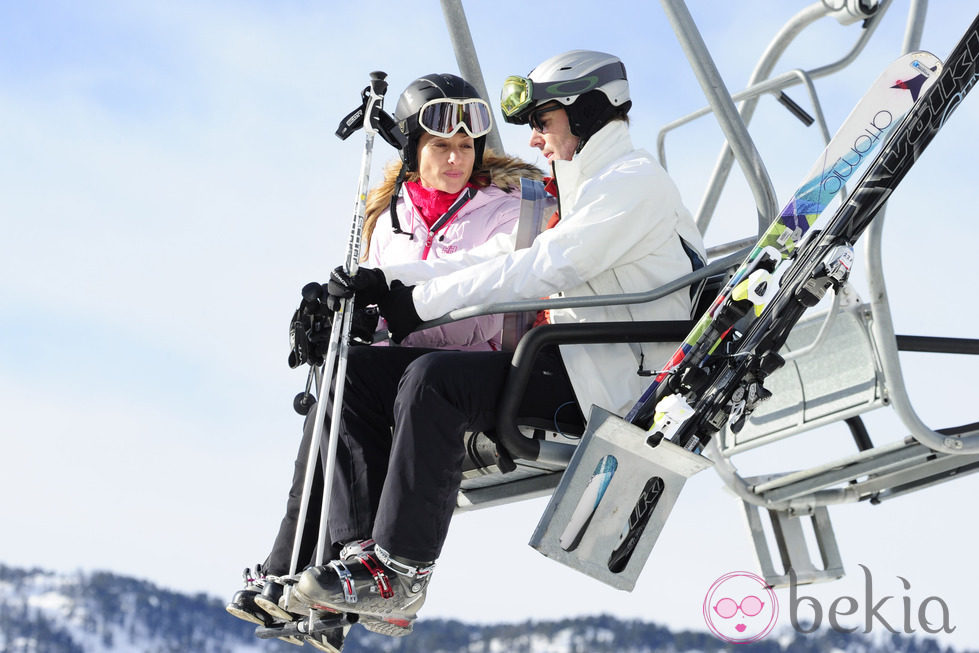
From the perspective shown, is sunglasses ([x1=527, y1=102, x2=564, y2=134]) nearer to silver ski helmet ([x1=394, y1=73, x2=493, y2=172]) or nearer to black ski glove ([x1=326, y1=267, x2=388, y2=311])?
silver ski helmet ([x1=394, y1=73, x2=493, y2=172])

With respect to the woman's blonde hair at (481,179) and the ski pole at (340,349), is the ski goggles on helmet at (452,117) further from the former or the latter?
the ski pole at (340,349)

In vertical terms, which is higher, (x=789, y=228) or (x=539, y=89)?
(x=539, y=89)

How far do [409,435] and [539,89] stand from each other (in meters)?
1.04

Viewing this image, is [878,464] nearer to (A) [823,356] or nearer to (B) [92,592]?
(A) [823,356]

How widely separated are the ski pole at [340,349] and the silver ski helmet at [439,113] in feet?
1.34

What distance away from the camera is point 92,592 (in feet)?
525

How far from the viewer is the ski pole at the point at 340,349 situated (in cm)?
413

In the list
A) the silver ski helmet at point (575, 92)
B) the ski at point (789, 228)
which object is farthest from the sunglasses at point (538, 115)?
the ski at point (789, 228)

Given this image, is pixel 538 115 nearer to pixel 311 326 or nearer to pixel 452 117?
pixel 452 117

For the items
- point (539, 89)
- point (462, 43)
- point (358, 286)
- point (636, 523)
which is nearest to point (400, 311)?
point (358, 286)

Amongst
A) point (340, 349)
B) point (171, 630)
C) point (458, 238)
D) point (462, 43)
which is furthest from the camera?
point (171, 630)

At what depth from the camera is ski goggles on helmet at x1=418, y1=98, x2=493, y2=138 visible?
15.7ft

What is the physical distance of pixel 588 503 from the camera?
3.95 meters

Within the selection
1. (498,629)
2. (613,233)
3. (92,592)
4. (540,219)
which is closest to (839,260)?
(613,233)
